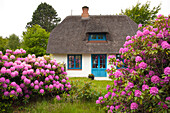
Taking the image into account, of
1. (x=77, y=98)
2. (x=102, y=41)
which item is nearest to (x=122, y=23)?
(x=102, y=41)

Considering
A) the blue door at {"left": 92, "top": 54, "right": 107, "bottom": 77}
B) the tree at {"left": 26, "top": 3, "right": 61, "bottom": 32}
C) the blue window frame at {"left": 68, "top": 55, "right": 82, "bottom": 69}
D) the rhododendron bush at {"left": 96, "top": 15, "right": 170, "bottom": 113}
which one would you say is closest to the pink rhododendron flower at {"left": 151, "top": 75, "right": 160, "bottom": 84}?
the rhododendron bush at {"left": 96, "top": 15, "right": 170, "bottom": 113}

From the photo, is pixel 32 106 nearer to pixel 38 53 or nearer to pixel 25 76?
pixel 25 76

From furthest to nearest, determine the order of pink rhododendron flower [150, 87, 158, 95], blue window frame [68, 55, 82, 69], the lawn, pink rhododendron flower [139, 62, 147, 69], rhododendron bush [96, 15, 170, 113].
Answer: blue window frame [68, 55, 82, 69] < the lawn < pink rhododendron flower [139, 62, 147, 69] < rhododendron bush [96, 15, 170, 113] < pink rhododendron flower [150, 87, 158, 95]

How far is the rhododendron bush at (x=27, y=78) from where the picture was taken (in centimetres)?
469

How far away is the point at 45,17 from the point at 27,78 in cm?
3180

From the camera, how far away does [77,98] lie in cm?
569

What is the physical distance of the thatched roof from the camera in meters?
15.2

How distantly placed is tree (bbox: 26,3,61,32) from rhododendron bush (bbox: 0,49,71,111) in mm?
28756

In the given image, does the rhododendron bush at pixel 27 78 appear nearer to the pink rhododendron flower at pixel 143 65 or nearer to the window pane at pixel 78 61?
the pink rhododendron flower at pixel 143 65

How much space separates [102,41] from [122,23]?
3977 millimetres

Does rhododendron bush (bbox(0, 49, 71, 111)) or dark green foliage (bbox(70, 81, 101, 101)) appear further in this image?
dark green foliage (bbox(70, 81, 101, 101))

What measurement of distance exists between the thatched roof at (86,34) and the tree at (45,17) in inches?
654

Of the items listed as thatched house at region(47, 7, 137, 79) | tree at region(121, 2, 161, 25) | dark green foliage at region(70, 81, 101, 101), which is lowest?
dark green foliage at region(70, 81, 101, 101)

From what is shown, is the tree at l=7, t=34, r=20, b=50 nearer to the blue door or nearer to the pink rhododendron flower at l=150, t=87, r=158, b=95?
the blue door
